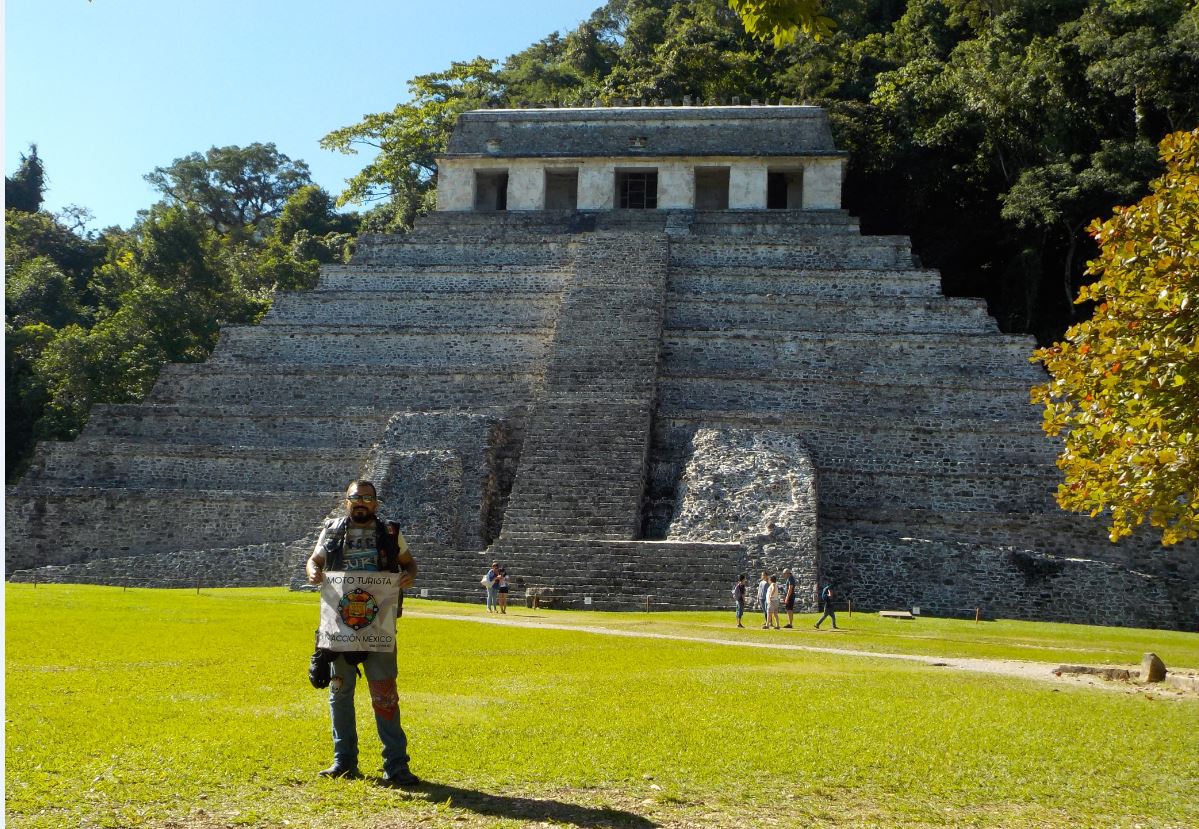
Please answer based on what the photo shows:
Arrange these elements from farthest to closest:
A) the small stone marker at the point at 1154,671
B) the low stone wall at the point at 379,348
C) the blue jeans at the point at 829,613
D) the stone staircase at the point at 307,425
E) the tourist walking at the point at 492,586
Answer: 1. the low stone wall at the point at 379,348
2. the stone staircase at the point at 307,425
3. the tourist walking at the point at 492,586
4. the blue jeans at the point at 829,613
5. the small stone marker at the point at 1154,671

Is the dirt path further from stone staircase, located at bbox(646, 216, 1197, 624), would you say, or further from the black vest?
the black vest

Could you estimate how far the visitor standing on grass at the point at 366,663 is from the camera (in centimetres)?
525

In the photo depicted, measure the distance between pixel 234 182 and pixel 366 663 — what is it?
60723mm

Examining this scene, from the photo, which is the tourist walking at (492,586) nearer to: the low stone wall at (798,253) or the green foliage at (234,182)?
the low stone wall at (798,253)

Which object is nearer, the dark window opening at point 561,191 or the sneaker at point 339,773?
the sneaker at point 339,773

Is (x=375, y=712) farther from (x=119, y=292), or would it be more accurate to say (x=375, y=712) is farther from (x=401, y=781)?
(x=119, y=292)

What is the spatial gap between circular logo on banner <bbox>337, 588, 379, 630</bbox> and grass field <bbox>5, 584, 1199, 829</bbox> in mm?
665

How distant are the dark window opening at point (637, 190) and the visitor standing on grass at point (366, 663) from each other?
29.0 metres

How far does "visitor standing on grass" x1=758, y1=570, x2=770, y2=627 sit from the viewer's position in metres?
15.7

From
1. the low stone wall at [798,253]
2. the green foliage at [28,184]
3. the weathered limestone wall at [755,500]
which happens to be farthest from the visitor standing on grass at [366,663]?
the green foliage at [28,184]

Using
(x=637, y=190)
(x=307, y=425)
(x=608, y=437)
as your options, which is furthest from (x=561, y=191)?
(x=608, y=437)

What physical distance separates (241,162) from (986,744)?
197 ft

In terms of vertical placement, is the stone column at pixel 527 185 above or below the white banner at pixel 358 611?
above

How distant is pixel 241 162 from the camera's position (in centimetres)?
6166
